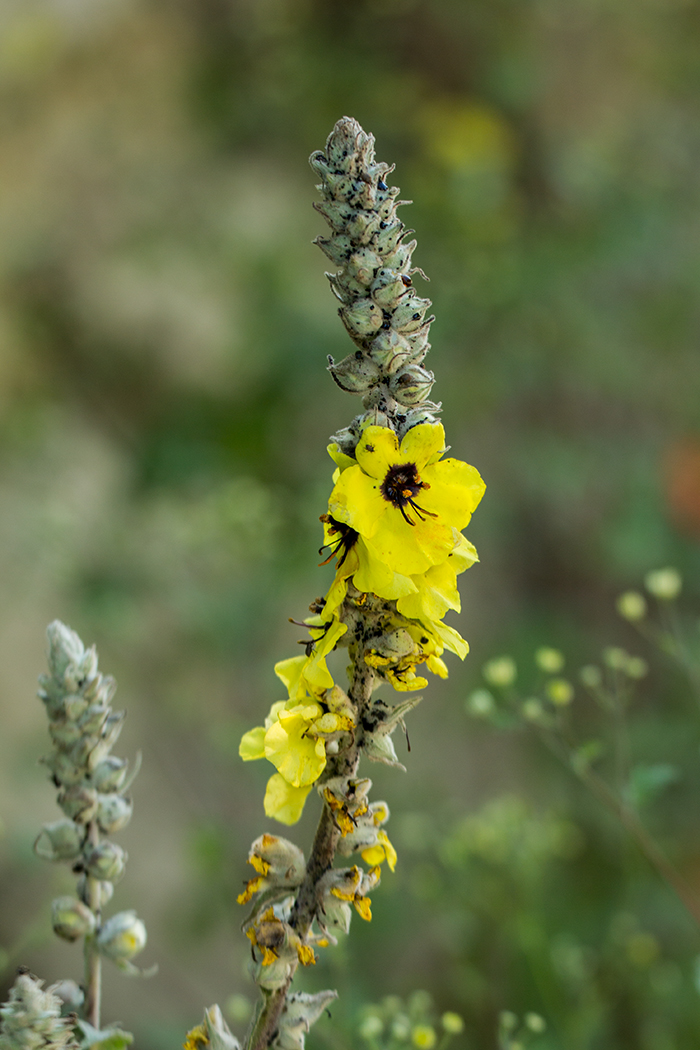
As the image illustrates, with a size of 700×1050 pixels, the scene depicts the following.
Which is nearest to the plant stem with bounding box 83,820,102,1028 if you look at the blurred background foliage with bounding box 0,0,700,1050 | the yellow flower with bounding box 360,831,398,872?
the yellow flower with bounding box 360,831,398,872

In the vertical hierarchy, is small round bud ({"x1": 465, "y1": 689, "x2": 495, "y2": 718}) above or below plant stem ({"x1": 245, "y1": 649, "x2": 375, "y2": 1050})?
above

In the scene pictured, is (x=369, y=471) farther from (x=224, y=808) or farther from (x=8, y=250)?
(x=8, y=250)

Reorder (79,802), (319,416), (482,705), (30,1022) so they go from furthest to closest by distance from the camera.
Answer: (319,416) → (482,705) → (79,802) → (30,1022)

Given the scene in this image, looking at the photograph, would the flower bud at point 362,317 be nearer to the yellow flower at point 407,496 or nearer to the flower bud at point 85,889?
the yellow flower at point 407,496

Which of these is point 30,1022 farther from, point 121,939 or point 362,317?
point 362,317

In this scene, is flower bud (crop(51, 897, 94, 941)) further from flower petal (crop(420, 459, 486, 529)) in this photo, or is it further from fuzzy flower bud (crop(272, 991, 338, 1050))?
flower petal (crop(420, 459, 486, 529))

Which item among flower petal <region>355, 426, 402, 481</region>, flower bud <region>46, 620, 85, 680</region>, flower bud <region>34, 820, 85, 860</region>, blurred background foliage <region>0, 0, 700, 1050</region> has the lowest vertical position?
flower bud <region>34, 820, 85, 860</region>

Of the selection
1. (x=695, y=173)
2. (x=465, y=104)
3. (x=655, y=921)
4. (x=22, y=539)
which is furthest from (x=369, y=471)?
(x=465, y=104)

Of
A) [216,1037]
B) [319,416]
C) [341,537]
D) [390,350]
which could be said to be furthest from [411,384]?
[319,416]
